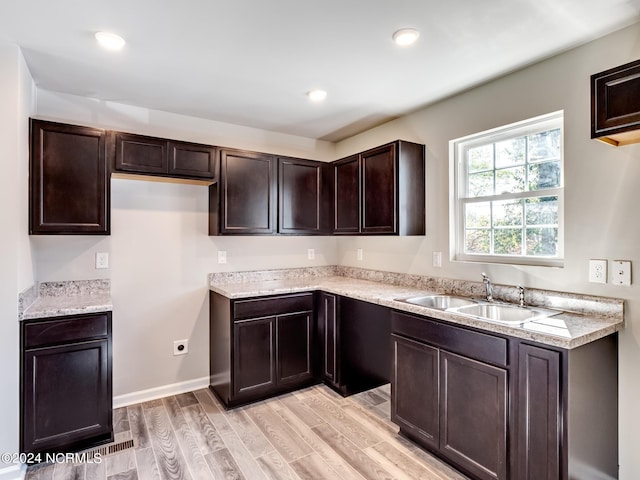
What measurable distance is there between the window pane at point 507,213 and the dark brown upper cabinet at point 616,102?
788 mm

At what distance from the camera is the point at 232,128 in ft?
11.2

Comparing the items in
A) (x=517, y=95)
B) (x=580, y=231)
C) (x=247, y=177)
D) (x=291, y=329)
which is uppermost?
(x=517, y=95)

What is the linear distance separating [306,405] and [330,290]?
37.0 inches

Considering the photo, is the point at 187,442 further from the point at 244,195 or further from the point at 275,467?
the point at 244,195

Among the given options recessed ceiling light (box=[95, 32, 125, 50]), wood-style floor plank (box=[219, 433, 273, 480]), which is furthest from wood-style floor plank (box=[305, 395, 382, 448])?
recessed ceiling light (box=[95, 32, 125, 50])

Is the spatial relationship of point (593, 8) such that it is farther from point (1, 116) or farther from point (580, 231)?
point (1, 116)

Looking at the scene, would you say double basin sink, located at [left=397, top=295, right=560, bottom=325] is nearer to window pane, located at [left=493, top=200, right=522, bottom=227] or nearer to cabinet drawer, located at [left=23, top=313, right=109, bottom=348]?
window pane, located at [left=493, top=200, right=522, bottom=227]

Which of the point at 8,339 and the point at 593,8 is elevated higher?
the point at 593,8

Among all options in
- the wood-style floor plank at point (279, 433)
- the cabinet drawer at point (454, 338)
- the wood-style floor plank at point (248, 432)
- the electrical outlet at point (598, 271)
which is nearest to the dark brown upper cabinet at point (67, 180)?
the wood-style floor plank at point (248, 432)

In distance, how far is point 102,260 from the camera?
278 centimetres

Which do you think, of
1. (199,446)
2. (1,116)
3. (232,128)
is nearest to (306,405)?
(199,446)

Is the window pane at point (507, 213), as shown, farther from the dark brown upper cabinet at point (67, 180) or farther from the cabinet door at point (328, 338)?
the dark brown upper cabinet at point (67, 180)

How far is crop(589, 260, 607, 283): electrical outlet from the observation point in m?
1.92

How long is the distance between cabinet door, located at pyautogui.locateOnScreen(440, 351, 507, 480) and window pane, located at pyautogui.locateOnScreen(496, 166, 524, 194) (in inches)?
49.3
